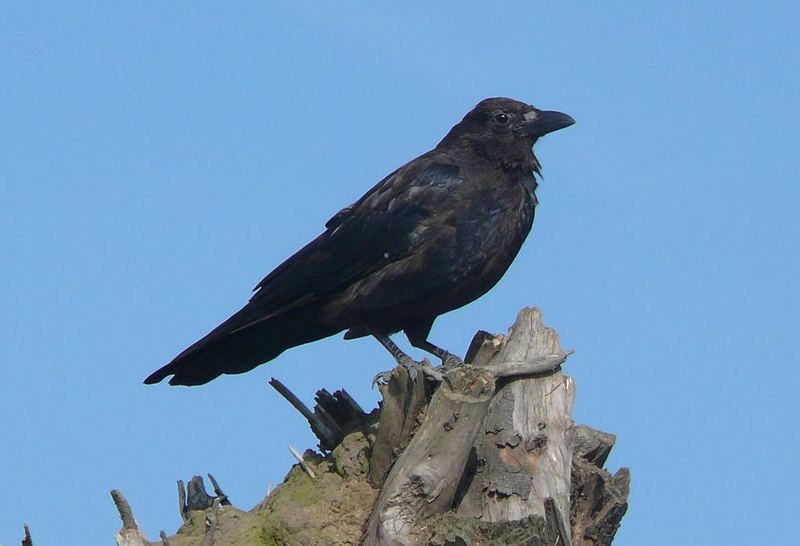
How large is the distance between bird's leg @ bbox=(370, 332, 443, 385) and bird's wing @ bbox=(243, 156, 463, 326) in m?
0.43

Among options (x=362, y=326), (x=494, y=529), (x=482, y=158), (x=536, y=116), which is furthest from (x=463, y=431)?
(x=536, y=116)

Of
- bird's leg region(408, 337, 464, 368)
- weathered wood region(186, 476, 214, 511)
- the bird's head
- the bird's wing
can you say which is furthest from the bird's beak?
→ weathered wood region(186, 476, 214, 511)

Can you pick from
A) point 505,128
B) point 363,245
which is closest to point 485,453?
point 363,245

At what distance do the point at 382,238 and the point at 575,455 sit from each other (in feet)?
6.69

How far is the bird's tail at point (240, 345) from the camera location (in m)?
7.86

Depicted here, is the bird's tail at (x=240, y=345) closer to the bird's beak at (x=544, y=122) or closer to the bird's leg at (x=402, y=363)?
the bird's leg at (x=402, y=363)

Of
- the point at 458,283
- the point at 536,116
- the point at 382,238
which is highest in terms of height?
the point at 536,116

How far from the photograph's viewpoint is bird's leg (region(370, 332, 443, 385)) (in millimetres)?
6461

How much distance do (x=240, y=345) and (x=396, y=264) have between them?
1181mm

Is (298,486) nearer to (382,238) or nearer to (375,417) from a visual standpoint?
(375,417)

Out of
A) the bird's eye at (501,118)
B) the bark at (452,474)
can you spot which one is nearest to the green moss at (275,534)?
the bark at (452,474)

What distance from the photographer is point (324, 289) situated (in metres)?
7.91

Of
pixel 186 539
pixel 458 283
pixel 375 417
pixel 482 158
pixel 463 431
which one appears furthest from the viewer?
pixel 482 158

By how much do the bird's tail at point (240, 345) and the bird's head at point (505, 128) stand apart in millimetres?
1604
